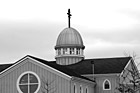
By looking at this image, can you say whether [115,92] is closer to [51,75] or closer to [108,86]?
[108,86]

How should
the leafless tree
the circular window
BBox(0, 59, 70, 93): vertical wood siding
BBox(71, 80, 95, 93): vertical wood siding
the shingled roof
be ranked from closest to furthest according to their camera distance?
the leafless tree
BBox(0, 59, 70, 93): vertical wood siding
the circular window
BBox(71, 80, 95, 93): vertical wood siding
the shingled roof

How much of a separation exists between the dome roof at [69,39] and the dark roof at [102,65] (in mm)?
3082

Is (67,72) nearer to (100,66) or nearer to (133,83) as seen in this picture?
(133,83)

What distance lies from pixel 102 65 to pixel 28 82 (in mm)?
15899

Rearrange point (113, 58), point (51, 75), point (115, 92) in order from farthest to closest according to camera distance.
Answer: point (113, 58), point (115, 92), point (51, 75)

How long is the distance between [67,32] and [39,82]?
20.0 meters

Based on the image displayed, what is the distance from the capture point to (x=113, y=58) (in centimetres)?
6594

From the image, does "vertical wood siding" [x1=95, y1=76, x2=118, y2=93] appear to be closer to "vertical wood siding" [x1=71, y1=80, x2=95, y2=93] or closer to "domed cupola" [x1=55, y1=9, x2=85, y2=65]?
"vertical wood siding" [x1=71, y1=80, x2=95, y2=93]

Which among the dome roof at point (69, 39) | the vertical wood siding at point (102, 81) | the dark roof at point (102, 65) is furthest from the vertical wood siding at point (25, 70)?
the dome roof at point (69, 39)

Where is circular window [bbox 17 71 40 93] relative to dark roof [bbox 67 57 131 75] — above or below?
below

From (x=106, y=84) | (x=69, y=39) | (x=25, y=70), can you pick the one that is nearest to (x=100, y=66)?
(x=106, y=84)

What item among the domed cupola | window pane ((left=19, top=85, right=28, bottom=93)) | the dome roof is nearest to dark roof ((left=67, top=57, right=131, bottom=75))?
the domed cupola

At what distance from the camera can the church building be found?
49.8 metres

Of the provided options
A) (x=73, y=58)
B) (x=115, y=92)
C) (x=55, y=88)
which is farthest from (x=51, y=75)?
(x=73, y=58)
